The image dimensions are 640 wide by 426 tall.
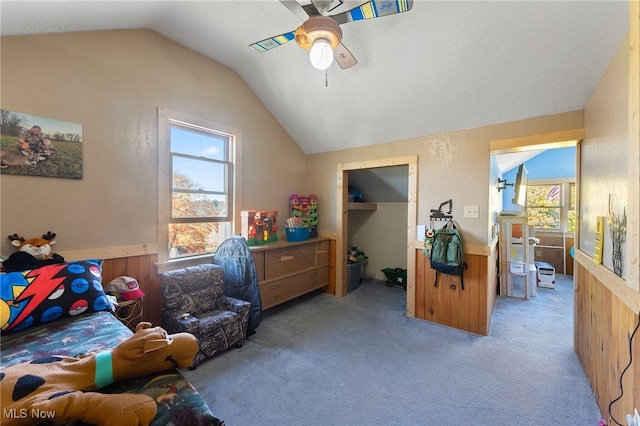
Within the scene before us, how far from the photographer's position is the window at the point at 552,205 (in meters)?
5.32

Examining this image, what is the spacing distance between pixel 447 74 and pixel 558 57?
766 mm

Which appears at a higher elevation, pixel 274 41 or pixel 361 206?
pixel 274 41

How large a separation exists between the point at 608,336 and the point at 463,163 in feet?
5.92

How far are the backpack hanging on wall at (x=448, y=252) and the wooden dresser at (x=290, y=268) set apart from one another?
1.60 m

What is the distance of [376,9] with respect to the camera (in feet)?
4.81

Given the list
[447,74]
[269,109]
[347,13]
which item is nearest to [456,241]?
[447,74]

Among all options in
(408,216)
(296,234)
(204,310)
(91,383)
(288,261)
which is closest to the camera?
(91,383)

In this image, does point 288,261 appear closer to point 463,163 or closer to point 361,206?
point 361,206

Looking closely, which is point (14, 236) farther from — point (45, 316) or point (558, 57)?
point (558, 57)

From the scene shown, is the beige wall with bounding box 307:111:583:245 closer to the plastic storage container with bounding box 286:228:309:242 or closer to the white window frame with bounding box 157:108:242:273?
the plastic storage container with bounding box 286:228:309:242

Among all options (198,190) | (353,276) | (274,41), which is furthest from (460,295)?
(198,190)

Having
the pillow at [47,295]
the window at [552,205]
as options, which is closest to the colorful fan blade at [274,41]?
the pillow at [47,295]

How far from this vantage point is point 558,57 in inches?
75.8

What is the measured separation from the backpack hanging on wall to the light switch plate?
0.56 feet
